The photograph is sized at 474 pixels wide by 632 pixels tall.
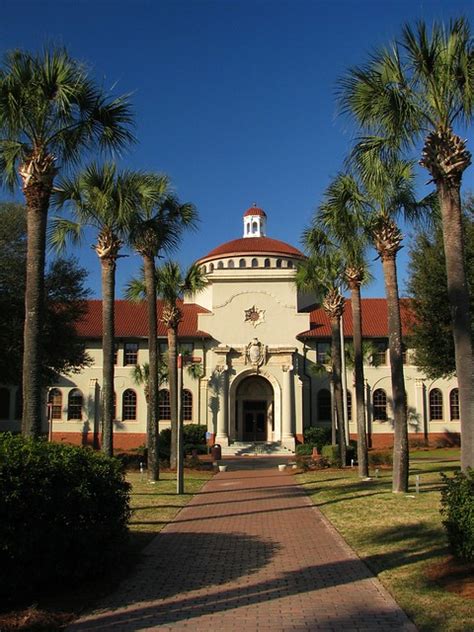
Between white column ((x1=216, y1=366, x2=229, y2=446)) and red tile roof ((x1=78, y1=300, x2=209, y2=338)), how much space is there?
333 cm

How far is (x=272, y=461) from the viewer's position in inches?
1382

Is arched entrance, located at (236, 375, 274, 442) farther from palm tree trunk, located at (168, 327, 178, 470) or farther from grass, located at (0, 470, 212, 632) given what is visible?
grass, located at (0, 470, 212, 632)

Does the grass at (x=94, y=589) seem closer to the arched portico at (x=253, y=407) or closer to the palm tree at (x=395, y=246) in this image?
the palm tree at (x=395, y=246)

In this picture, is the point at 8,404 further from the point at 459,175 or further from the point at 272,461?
the point at 459,175

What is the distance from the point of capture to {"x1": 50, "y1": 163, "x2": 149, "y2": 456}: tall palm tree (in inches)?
677

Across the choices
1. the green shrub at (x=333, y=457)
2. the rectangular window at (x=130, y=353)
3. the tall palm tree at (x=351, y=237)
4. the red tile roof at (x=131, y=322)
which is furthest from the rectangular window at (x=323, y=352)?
the tall palm tree at (x=351, y=237)

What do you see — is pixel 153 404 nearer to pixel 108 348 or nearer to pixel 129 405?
pixel 108 348

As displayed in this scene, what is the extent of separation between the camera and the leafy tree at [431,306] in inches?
969

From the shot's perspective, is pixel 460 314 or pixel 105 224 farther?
pixel 105 224

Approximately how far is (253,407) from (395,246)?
29705mm

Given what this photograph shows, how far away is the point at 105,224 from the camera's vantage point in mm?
18000

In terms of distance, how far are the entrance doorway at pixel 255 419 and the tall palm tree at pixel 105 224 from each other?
28.4 m

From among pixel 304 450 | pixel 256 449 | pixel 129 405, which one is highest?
pixel 129 405

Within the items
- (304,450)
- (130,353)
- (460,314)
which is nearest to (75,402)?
(130,353)
